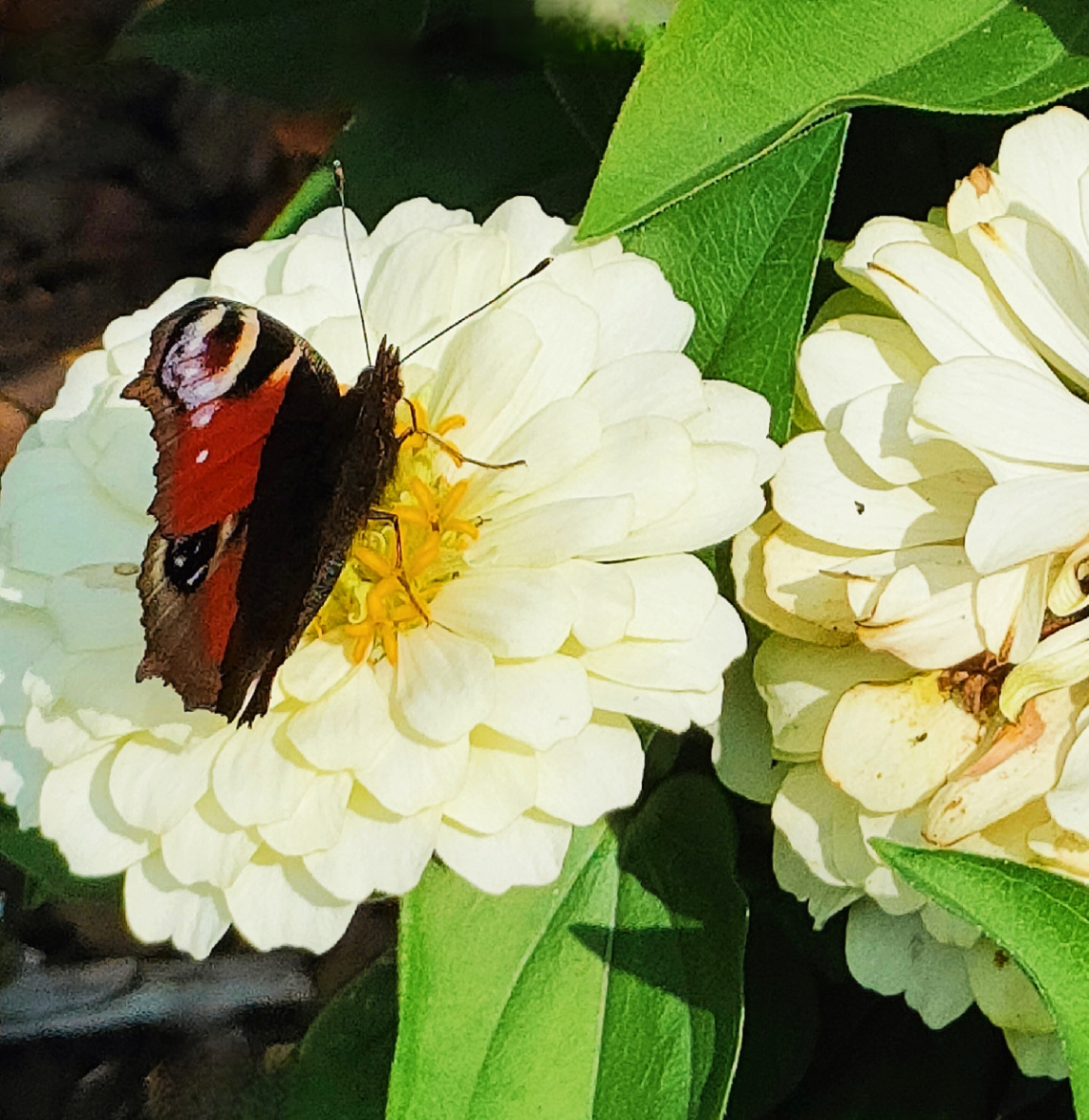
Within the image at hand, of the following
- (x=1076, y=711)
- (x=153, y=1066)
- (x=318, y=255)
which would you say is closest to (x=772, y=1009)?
(x=1076, y=711)

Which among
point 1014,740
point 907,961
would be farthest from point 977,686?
point 907,961

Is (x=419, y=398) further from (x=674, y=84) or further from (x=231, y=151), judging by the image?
(x=231, y=151)

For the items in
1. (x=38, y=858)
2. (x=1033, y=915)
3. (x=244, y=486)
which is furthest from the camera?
(x=38, y=858)

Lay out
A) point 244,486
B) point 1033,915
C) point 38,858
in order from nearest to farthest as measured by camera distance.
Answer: point 1033,915 < point 244,486 < point 38,858

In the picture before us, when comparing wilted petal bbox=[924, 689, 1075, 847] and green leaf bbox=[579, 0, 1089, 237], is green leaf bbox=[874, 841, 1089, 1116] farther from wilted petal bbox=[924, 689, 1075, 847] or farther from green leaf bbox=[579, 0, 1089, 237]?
green leaf bbox=[579, 0, 1089, 237]

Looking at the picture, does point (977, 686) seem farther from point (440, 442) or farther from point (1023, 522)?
point (440, 442)

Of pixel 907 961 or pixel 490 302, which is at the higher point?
pixel 490 302
